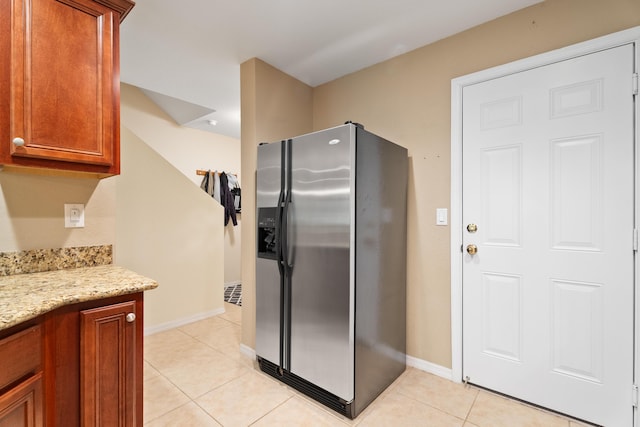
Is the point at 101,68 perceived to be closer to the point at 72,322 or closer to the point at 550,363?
the point at 72,322

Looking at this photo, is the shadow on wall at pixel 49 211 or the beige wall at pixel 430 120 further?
the beige wall at pixel 430 120

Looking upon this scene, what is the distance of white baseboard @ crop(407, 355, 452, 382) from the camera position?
7.16ft

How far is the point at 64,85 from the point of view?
52.6 inches

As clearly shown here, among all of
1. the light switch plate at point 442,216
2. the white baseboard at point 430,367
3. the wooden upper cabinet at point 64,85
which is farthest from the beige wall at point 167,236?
the light switch plate at point 442,216

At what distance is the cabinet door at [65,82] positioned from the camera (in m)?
1.24

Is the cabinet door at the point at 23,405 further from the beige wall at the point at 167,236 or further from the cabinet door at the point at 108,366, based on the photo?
the beige wall at the point at 167,236

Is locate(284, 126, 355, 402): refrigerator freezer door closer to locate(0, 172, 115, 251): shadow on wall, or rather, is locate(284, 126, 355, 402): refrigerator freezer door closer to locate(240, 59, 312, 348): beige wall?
locate(240, 59, 312, 348): beige wall

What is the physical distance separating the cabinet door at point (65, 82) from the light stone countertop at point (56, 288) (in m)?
0.52

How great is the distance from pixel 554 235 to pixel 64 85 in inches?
106

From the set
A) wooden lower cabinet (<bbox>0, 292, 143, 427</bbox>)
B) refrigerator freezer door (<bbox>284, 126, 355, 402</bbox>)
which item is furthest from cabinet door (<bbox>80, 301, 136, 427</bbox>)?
refrigerator freezer door (<bbox>284, 126, 355, 402</bbox>)

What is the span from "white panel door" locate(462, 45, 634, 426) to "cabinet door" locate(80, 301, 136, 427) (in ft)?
6.62

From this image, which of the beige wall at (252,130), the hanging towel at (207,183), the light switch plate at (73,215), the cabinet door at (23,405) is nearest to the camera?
the cabinet door at (23,405)

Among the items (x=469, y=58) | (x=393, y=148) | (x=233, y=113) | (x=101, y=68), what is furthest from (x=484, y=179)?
(x=233, y=113)

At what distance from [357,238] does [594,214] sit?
133 cm
